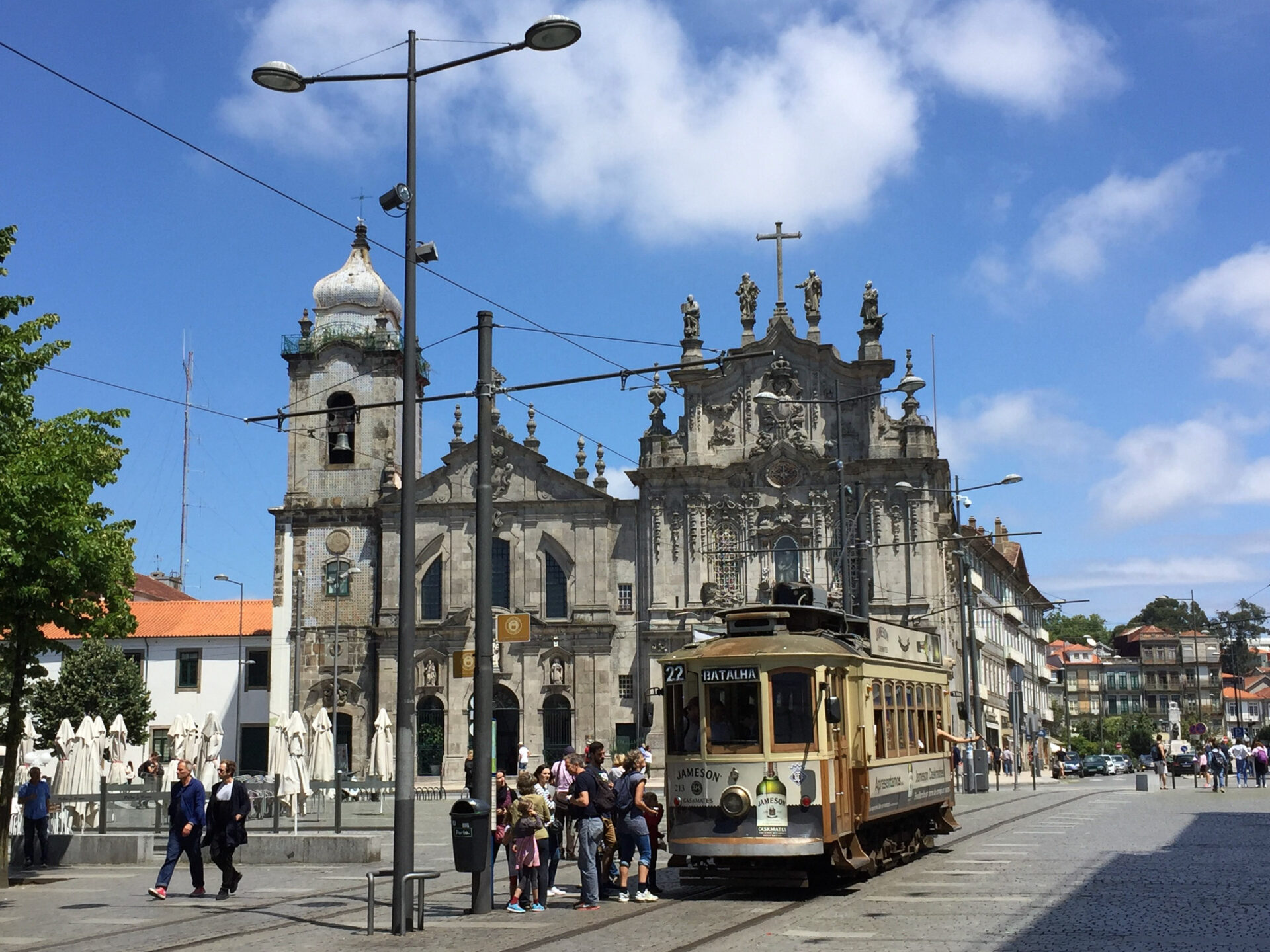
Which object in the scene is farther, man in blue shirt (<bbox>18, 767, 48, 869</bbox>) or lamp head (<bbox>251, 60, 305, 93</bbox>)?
man in blue shirt (<bbox>18, 767, 48, 869</bbox>)

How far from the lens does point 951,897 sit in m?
14.9

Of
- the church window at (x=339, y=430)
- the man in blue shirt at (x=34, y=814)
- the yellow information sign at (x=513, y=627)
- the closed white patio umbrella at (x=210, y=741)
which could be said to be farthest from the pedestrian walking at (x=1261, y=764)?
the man in blue shirt at (x=34, y=814)

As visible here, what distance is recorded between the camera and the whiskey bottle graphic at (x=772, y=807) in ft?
50.4

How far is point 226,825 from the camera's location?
1717 centimetres

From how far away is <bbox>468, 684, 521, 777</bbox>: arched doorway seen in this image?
49.6m

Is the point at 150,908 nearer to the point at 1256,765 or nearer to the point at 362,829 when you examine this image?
the point at 362,829

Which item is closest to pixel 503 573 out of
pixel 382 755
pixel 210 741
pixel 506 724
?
pixel 506 724

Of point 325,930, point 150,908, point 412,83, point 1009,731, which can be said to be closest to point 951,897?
point 325,930

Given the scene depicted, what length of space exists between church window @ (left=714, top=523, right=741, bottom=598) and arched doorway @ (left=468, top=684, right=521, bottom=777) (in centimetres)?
868

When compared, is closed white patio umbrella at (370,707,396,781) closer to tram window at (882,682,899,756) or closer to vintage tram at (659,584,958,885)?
tram window at (882,682,899,756)

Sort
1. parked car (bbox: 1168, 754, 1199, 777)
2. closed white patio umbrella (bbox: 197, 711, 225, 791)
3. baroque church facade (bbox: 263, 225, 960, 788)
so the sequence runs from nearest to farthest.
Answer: closed white patio umbrella (bbox: 197, 711, 225, 791) → baroque church facade (bbox: 263, 225, 960, 788) → parked car (bbox: 1168, 754, 1199, 777)

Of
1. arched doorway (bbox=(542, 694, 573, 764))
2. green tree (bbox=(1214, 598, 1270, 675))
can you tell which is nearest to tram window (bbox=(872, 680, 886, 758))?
arched doorway (bbox=(542, 694, 573, 764))

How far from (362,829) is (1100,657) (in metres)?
119

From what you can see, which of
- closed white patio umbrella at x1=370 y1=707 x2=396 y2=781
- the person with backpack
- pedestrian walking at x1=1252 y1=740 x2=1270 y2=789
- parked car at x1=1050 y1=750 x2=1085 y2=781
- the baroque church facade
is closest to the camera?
the person with backpack
